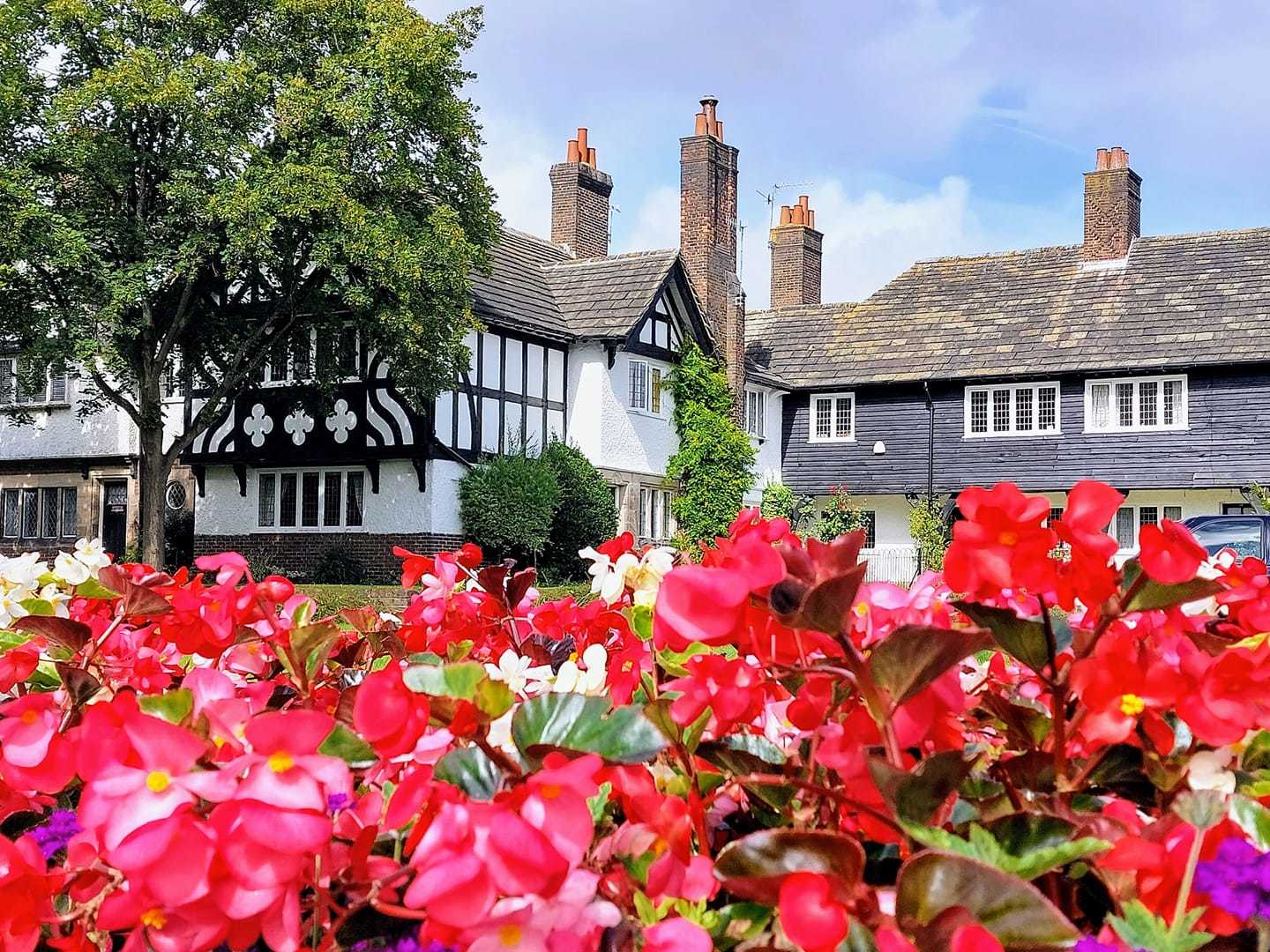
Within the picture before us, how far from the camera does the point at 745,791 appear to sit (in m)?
1.35

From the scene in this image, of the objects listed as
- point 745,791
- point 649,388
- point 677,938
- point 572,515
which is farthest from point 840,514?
point 677,938

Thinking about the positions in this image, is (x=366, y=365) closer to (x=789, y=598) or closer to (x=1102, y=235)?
(x=1102, y=235)

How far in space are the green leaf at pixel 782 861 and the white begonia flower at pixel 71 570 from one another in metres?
2.20

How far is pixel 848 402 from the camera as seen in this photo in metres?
37.8

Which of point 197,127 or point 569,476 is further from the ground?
point 197,127

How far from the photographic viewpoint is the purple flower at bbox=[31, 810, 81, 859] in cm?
136

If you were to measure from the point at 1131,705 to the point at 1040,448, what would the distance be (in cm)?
3537

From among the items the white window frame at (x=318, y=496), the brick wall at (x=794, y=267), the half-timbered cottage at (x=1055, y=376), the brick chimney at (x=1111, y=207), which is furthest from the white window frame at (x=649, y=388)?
the brick chimney at (x=1111, y=207)

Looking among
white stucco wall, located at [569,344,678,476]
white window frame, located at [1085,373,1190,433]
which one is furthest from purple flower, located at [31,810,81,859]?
white window frame, located at [1085,373,1190,433]

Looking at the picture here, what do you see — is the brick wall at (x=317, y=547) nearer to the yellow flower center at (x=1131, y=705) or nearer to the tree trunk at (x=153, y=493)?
the tree trunk at (x=153, y=493)

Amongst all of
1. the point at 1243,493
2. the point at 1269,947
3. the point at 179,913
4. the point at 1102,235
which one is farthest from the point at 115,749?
the point at 1102,235

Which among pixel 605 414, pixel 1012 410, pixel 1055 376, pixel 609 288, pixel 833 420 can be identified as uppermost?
pixel 609 288

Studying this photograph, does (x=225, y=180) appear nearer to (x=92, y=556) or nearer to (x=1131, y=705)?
(x=92, y=556)

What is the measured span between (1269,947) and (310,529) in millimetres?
28908
